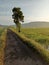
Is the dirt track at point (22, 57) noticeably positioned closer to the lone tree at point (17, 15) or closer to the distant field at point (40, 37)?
the distant field at point (40, 37)

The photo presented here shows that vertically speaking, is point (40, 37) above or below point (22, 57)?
below

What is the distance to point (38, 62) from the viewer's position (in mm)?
13312

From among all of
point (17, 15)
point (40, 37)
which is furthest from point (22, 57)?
point (17, 15)

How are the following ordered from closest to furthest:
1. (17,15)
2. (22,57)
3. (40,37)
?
1. (22,57)
2. (40,37)
3. (17,15)

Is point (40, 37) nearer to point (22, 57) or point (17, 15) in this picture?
point (22, 57)

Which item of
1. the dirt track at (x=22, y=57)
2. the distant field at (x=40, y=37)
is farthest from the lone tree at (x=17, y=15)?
the dirt track at (x=22, y=57)

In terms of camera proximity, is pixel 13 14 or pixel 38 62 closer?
pixel 38 62

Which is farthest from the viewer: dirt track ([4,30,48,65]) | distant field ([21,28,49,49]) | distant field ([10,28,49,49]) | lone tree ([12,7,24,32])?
lone tree ([12,7,24,32])

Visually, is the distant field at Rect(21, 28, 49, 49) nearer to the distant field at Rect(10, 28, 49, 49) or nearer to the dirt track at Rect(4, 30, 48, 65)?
the distant field at Rect(10, 28, 49, 49)

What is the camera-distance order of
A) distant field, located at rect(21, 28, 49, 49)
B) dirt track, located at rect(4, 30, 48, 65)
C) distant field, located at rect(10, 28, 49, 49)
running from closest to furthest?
dirt track, located at rect(4, 30, 48, 65) < distant field, located at rect(10, 28, 49, 49) < distant field, located at rect(21, 28, 49, 49)

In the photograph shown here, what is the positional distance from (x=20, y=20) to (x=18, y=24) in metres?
2.25

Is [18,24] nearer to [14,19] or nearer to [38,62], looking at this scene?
[14,19]

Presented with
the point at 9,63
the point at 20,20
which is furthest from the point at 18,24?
the point at 9,63

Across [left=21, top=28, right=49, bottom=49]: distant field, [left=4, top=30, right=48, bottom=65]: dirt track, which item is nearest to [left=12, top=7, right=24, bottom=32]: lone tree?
[left=21, top=28, right=49, bottom=49]: distant field
